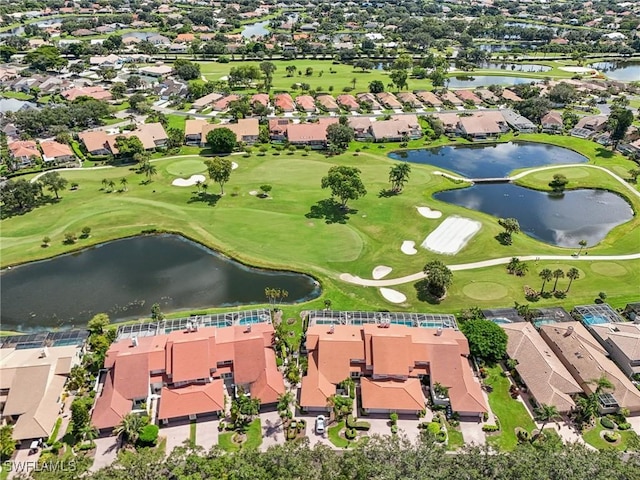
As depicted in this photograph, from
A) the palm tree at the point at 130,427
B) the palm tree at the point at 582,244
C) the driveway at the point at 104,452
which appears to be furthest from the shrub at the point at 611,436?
the driveway at the point at 104,452

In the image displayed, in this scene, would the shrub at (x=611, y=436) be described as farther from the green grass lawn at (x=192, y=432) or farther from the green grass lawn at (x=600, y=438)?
the green grass lawn at (x=192, y=432)

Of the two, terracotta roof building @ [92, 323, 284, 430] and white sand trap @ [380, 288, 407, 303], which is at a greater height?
terracotta roof building @ [92, 323, 284, 430]

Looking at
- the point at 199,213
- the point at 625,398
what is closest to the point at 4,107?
the point at 199,213

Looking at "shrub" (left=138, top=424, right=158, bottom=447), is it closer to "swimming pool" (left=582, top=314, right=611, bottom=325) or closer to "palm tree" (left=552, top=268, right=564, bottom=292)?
"swimming pool" (left=582, top=314, right=611, bottom=325)

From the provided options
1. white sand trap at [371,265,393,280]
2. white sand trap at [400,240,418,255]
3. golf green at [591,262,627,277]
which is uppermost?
golf green at [591,262,627,277]

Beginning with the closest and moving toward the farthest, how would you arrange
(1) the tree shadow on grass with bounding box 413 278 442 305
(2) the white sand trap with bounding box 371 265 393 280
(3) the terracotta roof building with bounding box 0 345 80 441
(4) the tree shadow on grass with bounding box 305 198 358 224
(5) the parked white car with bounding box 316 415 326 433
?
(3) the terracotta roof building with bounding box 0 345 80 441, (5) the parked white car with bounding box 316 415 326 433, (1) the tree shadow on grass with bounding box 413 278 442 305, (2) the white sand trap with bounding box 371 265 393 280, (4) the tree shadow on grass with bounding box 305 198 358 224

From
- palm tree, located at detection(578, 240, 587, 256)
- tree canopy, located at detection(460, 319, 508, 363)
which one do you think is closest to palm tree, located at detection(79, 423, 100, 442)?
tree canopy, located at detection(460, 319, 508, 363)
